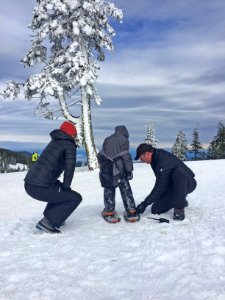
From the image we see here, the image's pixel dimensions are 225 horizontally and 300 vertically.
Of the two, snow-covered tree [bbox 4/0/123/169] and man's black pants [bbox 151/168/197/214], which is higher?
snow-covered tree [bbox 4/0/123/169]

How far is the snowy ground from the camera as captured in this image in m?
3.87

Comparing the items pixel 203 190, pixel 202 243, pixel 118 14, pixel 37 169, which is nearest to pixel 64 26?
pixel 118 14

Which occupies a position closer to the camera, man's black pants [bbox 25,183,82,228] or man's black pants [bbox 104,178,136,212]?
man's black pants [bbox 25,183,82,228]

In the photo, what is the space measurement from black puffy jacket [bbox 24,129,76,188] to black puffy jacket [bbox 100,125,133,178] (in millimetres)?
814

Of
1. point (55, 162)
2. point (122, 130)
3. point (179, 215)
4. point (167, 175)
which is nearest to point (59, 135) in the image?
point (55, 162)

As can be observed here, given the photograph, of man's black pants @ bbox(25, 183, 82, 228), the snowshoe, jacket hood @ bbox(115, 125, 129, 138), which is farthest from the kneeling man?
man's black pants @ bbox(25, 183, 82, 228)

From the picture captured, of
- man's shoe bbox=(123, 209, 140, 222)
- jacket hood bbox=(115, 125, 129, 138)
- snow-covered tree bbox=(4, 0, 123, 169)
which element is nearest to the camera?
jacket hood bbox=(115, 125, 129, 138)

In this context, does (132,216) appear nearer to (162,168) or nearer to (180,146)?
(162,168)

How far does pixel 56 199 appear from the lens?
261 inches

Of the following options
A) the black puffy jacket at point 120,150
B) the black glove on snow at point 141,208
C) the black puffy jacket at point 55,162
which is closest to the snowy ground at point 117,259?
the black glove on snow at point 141,208

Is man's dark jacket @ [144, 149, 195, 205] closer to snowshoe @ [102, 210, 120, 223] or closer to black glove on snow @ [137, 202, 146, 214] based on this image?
black glove on snow @ [137, 202, 146, 214]

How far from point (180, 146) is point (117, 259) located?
176ft

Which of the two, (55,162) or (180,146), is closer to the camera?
(55,162)

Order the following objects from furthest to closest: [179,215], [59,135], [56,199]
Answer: [179,215] < [56,199] < [59,135]
